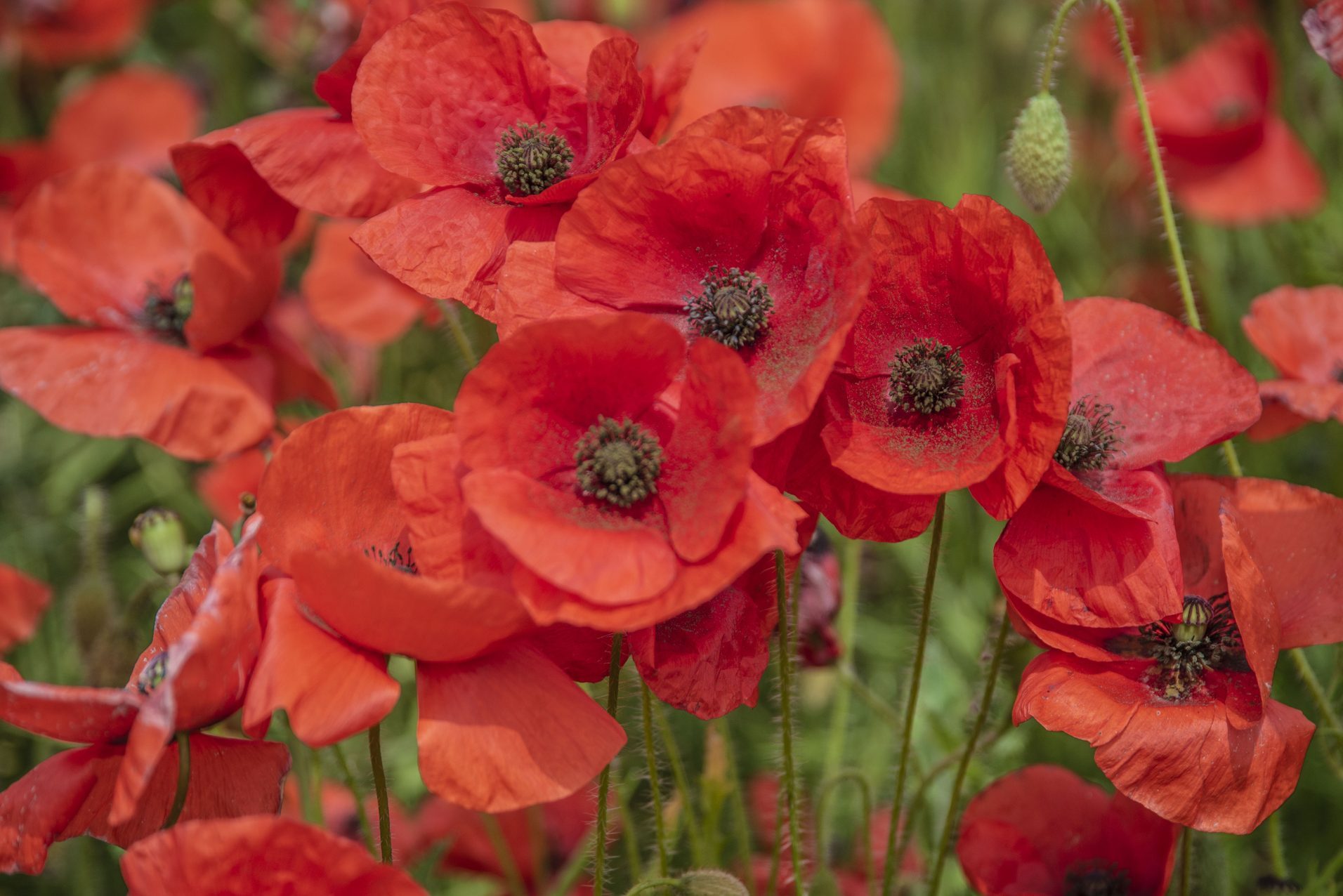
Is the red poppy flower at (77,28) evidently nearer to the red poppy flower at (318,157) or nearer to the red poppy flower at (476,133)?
the red poppy flower at (318,157)

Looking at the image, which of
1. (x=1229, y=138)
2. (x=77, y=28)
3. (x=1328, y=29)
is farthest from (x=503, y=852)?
(x=77, y=28)

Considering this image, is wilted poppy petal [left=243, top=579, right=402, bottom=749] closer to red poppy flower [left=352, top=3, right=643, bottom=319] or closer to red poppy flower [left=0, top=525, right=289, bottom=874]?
red poppy flower [left=0, top=525, right=289, bottom=874]

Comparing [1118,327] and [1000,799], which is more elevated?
[1118,327]

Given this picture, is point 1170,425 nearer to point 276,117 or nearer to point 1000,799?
point 1000,799

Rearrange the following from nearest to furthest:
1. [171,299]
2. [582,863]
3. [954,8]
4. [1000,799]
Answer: [1000,799] → [582,863] → [171,299] → [954,8]

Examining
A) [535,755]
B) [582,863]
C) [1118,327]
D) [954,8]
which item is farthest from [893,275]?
[954,8]

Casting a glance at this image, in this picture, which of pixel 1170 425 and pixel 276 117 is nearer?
pixel 1170 425

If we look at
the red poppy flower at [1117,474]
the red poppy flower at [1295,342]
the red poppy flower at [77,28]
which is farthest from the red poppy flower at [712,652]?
the red poppy flower at [77,28]

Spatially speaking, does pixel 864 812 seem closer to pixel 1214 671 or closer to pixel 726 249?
pixel 1214 671
